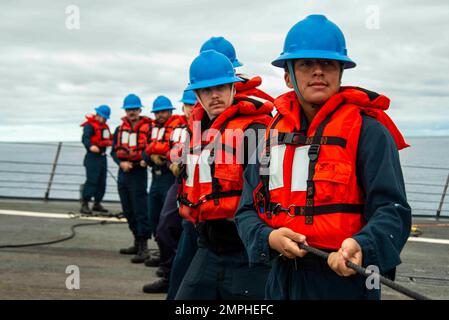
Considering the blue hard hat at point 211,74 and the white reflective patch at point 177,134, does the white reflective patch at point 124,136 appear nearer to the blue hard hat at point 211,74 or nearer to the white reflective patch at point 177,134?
the white reflective patch at point 177,134

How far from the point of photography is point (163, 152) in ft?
31.3

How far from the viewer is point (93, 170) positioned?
51.3 ft

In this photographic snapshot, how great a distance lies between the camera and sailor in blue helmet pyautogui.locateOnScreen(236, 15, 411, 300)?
9.28 ft

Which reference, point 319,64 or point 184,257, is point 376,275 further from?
point 184,257

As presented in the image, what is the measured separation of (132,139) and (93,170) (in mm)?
4886

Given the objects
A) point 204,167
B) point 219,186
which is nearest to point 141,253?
point 204,167

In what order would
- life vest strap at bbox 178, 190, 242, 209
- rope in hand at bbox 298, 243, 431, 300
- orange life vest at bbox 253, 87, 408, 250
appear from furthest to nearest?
life vest strap at bbox 178, 190, 242, 209 → orange life vest at bbox 253, 87, 408, 250 → rope in hand at bbox 298, 243, 431, 300

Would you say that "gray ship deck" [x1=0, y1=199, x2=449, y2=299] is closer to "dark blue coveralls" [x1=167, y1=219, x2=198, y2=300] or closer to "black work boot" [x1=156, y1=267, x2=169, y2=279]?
"black work boot" [x1=156, y1=267, x2=169, y2=279]

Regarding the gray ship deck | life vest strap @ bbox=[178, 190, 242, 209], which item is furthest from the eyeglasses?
the gray ship deck

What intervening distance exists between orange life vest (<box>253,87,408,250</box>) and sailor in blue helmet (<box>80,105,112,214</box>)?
39.8 ft
